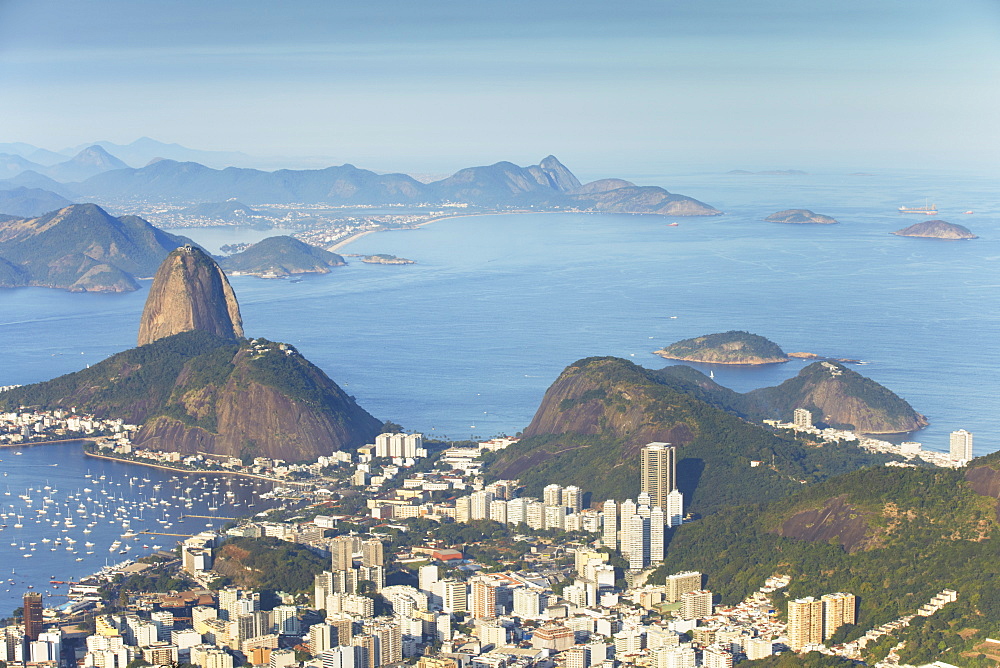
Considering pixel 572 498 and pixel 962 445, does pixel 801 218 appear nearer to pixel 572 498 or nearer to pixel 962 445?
pixel 962 445

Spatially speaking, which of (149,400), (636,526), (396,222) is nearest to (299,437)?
(149,400)

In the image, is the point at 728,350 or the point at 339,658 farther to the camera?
the point at 728,350

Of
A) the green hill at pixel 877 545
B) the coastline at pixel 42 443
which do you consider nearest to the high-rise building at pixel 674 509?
the green hill at pixel 877 545

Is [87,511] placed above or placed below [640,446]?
below

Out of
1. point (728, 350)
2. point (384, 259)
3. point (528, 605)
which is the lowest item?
point (528, 605)

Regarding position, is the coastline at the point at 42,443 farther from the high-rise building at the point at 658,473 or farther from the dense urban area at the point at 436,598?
the high-rise building at the point at 658,473

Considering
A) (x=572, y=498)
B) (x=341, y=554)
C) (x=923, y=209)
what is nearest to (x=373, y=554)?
(x=341, y=554)

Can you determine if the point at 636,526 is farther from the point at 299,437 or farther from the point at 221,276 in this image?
the point at 221,276
